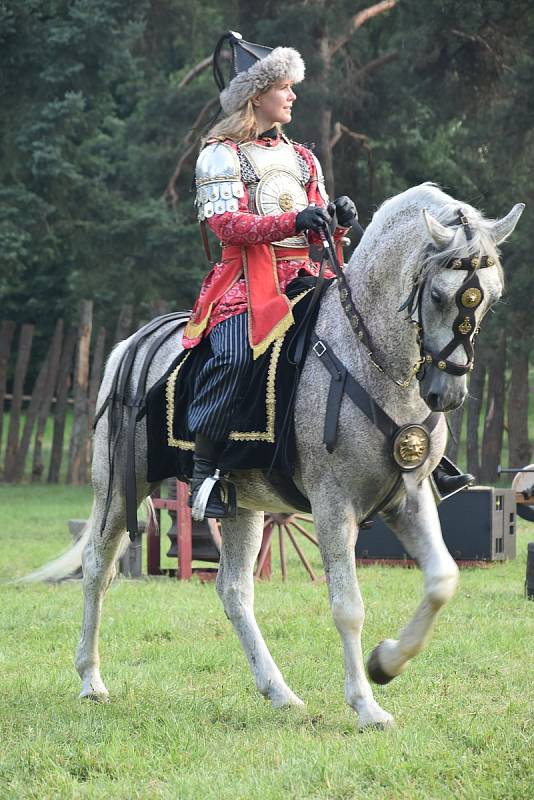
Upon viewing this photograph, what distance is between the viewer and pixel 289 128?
60.7ft

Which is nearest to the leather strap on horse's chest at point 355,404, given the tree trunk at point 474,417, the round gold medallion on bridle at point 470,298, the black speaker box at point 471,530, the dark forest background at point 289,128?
the round gold medallion on bridle at point 470,298

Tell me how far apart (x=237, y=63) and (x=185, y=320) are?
1.41 meters

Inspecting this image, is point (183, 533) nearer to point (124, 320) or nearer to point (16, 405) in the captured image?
point (16, 405)

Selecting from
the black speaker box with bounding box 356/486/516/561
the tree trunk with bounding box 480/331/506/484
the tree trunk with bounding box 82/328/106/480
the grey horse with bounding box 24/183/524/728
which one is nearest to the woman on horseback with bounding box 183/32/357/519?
the grey horse with bounding box 24/183/524/728

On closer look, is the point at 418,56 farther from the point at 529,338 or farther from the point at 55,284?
the point at 55,284

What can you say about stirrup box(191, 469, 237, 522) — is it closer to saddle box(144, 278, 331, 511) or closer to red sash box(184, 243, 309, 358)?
saddle box(144, 278, 331, 511)

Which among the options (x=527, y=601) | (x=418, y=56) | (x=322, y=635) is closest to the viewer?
(x=322, y=635)

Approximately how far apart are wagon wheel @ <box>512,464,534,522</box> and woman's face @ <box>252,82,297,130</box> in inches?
222

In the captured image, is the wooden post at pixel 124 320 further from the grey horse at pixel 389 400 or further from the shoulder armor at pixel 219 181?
the grey horse at pixel 389 400

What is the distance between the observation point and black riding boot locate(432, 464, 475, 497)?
570 centimetres

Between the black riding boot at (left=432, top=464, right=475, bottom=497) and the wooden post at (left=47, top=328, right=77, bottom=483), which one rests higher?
the wooden post at (left=47, top=328, right=77, bottom=483)

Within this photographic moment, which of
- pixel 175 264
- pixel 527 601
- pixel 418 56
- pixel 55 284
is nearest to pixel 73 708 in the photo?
pixel 527 601

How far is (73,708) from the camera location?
6.01 metres

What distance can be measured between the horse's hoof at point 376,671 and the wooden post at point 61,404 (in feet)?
58.7
